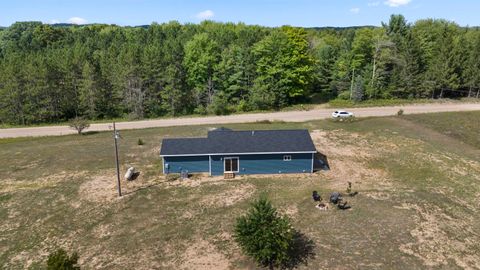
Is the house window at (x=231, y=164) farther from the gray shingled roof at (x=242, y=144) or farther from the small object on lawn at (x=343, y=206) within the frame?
the small object on lawn at (x=343, y=206)

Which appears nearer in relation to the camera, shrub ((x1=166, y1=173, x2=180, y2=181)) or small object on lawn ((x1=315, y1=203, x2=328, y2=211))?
small object on lawn ((x1=315, y1=203, x2=328, y2=211))

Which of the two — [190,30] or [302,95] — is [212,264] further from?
[190,30]

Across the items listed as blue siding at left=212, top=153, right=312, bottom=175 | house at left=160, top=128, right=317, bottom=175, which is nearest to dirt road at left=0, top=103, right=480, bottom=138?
house at left=160, top=128, right=317, bottom=175

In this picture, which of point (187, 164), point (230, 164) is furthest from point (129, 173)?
point (230, 164)

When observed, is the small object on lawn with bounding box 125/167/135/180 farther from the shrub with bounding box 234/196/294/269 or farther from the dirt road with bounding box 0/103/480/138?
the dirt road with bounding box 0/103/480/138

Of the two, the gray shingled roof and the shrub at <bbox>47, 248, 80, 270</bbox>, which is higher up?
the gray shingled roof

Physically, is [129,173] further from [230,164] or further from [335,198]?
[335,198]

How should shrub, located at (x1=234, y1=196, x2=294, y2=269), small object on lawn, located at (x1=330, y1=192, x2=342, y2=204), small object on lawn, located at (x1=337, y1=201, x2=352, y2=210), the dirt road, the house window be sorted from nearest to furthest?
shrub, located at (x1=234, y1=196, x2=294, y2=269)
small object on lawn, located at (x1=337, y1=201, x2=352, y2=210)
small object on lawn, located at (x1=330, y1=192, x2=342, y2=204)
the house window
the dirt road

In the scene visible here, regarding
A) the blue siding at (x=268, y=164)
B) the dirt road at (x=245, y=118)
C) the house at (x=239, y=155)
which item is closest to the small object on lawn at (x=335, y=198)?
the house at (x=239, y=155)
